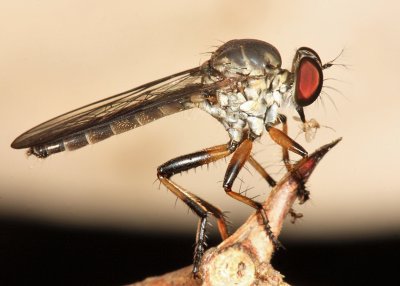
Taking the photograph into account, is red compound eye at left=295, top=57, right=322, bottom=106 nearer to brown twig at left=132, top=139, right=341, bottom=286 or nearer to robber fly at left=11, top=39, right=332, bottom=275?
robber fly at left=11, top=39, right=332, bottom=275

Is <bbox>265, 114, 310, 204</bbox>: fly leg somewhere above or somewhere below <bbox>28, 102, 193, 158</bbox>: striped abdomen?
below

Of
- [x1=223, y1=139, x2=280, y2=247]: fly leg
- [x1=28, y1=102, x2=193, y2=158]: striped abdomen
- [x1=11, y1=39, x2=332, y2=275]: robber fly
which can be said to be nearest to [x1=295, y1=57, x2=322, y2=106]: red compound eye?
[x1=11, y1=39, x2=332, y2=275]: robber fly

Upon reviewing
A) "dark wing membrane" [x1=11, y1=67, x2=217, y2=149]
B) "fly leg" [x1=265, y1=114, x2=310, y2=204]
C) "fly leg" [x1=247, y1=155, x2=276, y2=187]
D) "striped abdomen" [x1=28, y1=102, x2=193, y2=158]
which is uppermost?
"dark wing membrane" [x1=11, y1=67, x2=217, y2=149]

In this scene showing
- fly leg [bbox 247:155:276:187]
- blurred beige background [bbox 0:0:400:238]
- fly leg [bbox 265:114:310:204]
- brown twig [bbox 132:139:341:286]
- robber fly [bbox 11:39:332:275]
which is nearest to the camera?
brown twig [bbox 132:139:341:286]

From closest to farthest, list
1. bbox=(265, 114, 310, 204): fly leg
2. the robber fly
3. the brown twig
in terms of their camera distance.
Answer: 1. the brown twig
2. bbox=(265, 114, 310, 204): fly leg
3. the robber fly

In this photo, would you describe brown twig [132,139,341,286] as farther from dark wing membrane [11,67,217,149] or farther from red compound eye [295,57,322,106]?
dark wing membrane [11,67,217,149]

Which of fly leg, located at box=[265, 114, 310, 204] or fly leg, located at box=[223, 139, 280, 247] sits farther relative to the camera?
fly leg, located at box=[223, 139, 280, 247]

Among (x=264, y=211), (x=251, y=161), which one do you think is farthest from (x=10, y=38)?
(x=264, y=211)

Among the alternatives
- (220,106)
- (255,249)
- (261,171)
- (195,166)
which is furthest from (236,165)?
(255,249)

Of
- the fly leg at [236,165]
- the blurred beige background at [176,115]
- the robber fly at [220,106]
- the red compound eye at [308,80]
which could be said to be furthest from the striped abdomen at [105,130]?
the red compound eye at [308,80]

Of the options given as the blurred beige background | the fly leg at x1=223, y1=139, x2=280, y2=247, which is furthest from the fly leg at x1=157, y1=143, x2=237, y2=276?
the blurred beige background
